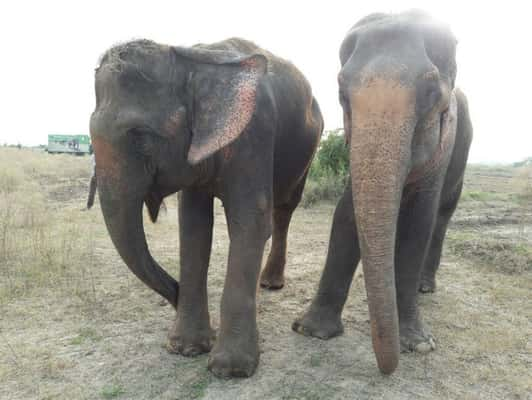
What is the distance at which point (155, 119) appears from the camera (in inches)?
103

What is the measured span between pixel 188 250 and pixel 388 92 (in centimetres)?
173

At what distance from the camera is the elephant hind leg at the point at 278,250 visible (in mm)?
4859

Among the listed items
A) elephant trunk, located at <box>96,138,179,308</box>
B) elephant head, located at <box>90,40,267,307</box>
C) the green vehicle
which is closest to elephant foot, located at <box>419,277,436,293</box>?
elephant head, located at <box>90,40,267,307</box>

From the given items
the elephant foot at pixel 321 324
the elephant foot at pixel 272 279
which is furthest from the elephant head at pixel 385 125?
the elephant foot at pixel 272 279

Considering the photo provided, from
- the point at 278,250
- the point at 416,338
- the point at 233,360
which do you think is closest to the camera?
the point at 233,360

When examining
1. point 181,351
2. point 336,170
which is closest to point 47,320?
point 181,351

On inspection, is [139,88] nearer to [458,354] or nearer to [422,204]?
[422,204]

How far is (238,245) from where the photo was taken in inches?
118

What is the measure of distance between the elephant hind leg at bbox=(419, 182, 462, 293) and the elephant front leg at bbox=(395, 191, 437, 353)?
4.31 feet

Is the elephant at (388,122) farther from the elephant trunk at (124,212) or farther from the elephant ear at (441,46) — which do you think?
the elephant trunk at (124,212)

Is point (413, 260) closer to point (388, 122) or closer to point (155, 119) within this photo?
point (388, 122)

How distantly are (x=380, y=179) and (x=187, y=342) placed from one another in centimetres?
184

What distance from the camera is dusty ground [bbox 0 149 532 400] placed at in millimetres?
2883

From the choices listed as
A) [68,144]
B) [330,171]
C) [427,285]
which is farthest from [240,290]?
[68,144]
